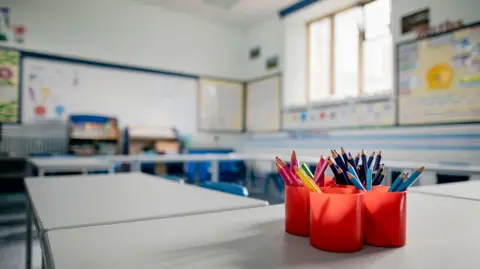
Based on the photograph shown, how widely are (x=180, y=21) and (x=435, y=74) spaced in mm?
4174

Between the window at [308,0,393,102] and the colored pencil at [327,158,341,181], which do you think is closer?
the colored pencil at [327,158,341,181]

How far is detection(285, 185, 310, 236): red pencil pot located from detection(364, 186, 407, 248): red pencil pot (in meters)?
0.11

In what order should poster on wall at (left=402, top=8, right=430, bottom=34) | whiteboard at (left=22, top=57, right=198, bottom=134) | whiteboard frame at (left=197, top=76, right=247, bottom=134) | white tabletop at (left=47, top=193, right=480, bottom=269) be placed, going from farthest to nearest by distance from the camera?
1. whiteboard frame at (left=197, top=76, right=247, bottom=134)
2. whiteboard at (left=22, top=57, right=198, bottom=134)
3. poster on wall at (left=402, top=8, right=430, bottom=34)
4. white tabletop at (left=47, top=193, right=480, bottom=269)

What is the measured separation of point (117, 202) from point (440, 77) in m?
3.78

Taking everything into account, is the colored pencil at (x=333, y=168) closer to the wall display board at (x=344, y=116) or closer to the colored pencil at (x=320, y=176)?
the colored pencil at (x=320, y=176)

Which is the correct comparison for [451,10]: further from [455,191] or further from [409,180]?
[409,180]

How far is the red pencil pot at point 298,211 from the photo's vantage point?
2.14ft

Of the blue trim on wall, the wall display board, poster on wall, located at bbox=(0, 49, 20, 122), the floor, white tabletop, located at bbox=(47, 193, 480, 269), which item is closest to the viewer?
white tabletop, located at bbox=(47, 193, 480, 269)

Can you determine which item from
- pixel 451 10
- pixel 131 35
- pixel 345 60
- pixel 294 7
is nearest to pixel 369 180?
pixel 451 10

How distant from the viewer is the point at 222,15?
20.0ft

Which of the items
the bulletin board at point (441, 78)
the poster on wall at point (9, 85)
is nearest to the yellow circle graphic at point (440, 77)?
the bulletin board at point (441, 78)

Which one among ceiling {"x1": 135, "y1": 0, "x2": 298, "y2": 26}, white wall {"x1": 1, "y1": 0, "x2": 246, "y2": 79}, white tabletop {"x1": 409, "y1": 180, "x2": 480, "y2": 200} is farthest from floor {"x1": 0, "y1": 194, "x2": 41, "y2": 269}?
ceiling {"x1": 135, "y1": 0, "x2": 298, "y2": 26}

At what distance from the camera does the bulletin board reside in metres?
3.43

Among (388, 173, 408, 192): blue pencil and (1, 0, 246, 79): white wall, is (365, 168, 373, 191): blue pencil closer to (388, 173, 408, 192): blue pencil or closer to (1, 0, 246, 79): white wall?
(388, 173, 408, 192): blue pencil
